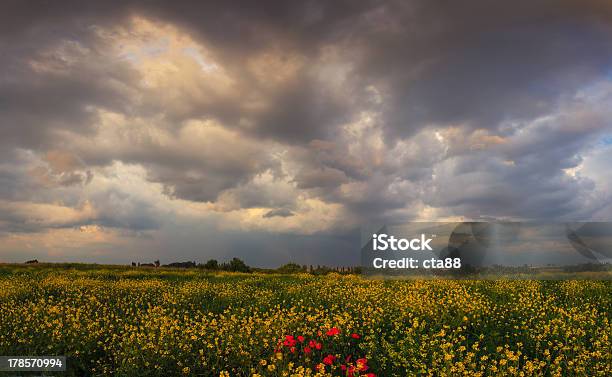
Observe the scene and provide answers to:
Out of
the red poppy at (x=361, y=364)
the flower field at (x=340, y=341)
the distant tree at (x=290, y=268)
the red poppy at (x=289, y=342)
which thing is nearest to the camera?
the red poppy at (x=361, y=364)

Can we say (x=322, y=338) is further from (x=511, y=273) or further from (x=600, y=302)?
(x=511, y=273)

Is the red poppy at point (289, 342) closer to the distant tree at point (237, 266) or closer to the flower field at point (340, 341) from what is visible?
the flower field at point (340, 341)

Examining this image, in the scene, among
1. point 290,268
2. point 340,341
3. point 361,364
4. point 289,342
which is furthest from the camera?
point 290,268

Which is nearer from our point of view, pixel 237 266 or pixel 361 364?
pixel 361 364

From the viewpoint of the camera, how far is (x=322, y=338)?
9859mm

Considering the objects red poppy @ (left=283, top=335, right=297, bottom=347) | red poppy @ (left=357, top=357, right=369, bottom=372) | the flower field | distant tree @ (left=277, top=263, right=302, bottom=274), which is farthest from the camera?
distant tree @ (left=277, top=263, right=302, bottom=274)

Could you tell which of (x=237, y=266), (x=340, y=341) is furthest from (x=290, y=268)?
(x=340, y=341)

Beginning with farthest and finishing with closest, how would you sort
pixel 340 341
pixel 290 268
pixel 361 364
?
pixel 290 268, pixel 340 341, pixel 361 364

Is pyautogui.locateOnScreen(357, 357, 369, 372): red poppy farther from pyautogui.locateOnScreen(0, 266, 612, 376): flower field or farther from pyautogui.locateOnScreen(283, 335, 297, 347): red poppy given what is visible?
pyautogui.locateOnScreen(283, 335, 297, 347): red poppy

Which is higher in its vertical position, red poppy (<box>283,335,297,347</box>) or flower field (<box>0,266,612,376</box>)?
red poppy (<box>283,335,297,347</box>)

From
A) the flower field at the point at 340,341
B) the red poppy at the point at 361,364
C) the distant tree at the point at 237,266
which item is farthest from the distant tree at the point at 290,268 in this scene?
the red poppy at the point at 361,364

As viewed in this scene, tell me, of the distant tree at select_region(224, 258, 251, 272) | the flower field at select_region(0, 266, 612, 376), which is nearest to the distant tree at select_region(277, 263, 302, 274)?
the distant tree at select_region(224, 258, 251, 272)

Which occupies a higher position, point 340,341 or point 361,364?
point 361,364

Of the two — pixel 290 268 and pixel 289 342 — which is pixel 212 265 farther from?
pixel 289 342
